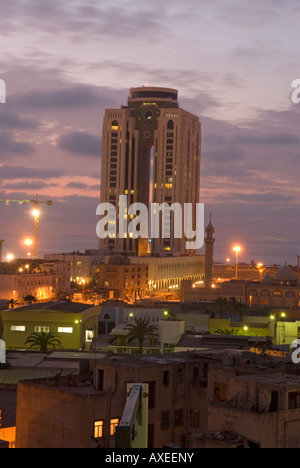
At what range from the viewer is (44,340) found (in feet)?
173

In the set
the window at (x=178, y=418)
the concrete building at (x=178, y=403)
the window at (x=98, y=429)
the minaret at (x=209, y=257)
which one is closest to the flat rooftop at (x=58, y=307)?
the concrete building at (x=178, y=403)

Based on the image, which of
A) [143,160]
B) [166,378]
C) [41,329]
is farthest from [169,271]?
[166,378]

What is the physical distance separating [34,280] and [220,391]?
83.9 metres

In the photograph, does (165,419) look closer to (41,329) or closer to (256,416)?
(256,416)

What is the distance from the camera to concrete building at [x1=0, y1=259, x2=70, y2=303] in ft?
333

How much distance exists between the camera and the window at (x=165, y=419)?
28.6m

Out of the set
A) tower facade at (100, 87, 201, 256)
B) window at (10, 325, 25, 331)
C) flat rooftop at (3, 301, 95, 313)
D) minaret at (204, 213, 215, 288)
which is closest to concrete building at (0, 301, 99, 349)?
window at (10, 325, 25, 331)

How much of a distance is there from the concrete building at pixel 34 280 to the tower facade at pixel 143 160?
58.0m

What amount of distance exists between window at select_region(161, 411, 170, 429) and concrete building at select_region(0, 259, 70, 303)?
221ft

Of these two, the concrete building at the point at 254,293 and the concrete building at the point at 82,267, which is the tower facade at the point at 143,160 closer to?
the concrete building at the point at 82,267

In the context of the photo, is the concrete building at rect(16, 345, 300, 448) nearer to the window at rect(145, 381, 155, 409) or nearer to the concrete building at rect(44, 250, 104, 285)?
the window at rect(145, 381, 155, 409)

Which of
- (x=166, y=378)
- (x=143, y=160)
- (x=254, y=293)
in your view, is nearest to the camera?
(x=166, y=378)
